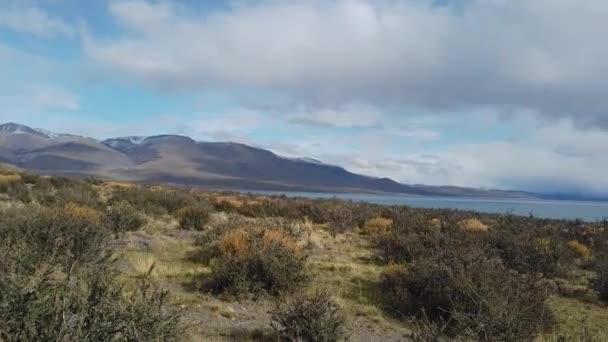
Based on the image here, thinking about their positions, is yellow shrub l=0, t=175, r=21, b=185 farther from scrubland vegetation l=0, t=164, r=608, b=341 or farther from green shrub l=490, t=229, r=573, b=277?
green shrub l=490, t=229, r=573, b=277

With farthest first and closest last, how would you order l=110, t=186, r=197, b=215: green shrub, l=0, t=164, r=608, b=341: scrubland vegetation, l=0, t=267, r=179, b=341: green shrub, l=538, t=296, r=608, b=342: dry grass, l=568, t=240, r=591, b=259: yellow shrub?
l=110, t=186, r=197, b=215: green shrub, l=568, t=240, r=591, b=259: yellow shrub, l=538, t=296, r=608, b=342: dry grass, l=0, t=164, r=608, b=341: scrubland vegetation, l=0, t=267, r=179, b=341: green shrub

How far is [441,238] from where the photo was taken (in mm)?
13945

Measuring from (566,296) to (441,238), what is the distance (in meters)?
3.74

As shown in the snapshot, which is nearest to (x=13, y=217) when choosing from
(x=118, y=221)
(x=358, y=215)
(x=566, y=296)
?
(x=118, y=221)

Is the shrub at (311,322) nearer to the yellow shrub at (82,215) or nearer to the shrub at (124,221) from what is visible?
the yellow shrub at (82,215)

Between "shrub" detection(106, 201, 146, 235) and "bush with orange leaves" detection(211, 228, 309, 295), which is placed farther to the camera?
"shrub" detection(106, 201, 146, 235)

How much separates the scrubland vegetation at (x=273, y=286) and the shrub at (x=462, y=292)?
0.03 m

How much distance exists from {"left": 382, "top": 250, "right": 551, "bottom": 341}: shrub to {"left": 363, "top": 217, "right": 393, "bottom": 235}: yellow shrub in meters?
9.08

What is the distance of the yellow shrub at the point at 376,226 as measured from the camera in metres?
19.5

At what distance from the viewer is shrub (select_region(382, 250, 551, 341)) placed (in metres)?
7.32

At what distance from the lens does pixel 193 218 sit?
17891 mm

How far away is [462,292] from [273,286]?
327cm

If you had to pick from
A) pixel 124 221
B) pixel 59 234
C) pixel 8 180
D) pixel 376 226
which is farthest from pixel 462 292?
pixel 8 180

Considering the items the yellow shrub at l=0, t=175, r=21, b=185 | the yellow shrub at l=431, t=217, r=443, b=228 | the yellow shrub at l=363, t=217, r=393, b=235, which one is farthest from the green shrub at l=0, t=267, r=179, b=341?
the yellow shrub at l=0, t=175, r=21, b=185
